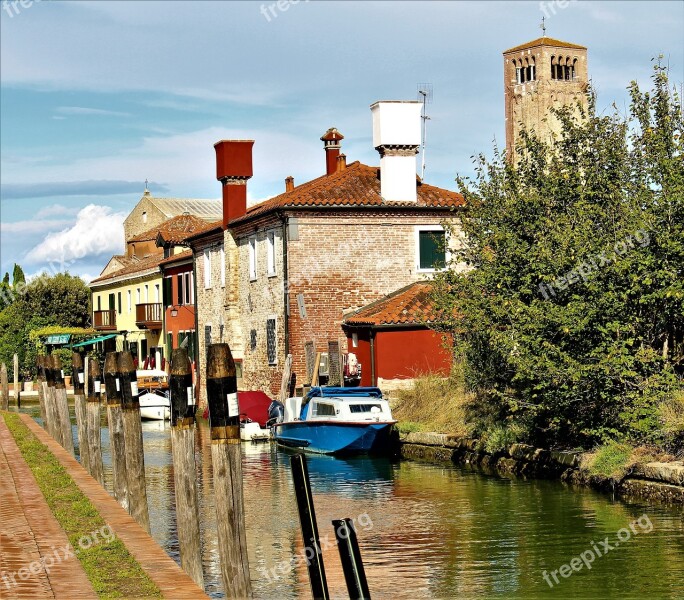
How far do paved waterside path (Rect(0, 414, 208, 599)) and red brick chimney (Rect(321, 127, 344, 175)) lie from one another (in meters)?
26.8

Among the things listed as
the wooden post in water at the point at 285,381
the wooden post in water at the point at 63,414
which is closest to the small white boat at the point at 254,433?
the wooden post in water at the point at 285,381

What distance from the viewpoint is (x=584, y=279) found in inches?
804

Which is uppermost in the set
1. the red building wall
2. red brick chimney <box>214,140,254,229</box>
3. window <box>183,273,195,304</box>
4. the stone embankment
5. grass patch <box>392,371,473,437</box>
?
red brick chimney <box>214,140,254,229</box>

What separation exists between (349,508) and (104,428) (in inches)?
815

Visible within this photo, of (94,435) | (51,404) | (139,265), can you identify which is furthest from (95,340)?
(94,435)

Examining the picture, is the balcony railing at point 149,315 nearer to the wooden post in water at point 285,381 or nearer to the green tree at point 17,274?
the wooden post in water at point 285,381

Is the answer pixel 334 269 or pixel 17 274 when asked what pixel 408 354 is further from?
pixel 17 274

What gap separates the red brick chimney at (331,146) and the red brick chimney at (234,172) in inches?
125

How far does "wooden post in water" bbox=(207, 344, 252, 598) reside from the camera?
952 cm

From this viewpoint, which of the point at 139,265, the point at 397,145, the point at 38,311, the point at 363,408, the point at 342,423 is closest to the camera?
the point at 342,423

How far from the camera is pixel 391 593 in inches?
526

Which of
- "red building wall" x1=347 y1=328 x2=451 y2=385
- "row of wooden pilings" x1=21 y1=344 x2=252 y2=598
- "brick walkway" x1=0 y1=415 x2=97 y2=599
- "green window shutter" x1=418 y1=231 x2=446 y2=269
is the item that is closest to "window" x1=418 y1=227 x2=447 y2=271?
"green window shutter" x1=418 y1=231 x2=446 y2=269

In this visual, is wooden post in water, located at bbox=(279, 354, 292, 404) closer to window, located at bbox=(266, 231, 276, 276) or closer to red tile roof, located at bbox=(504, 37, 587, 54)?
window, located at bbox=(266, 231, 276, 276)

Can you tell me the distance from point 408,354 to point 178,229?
27.6 m
